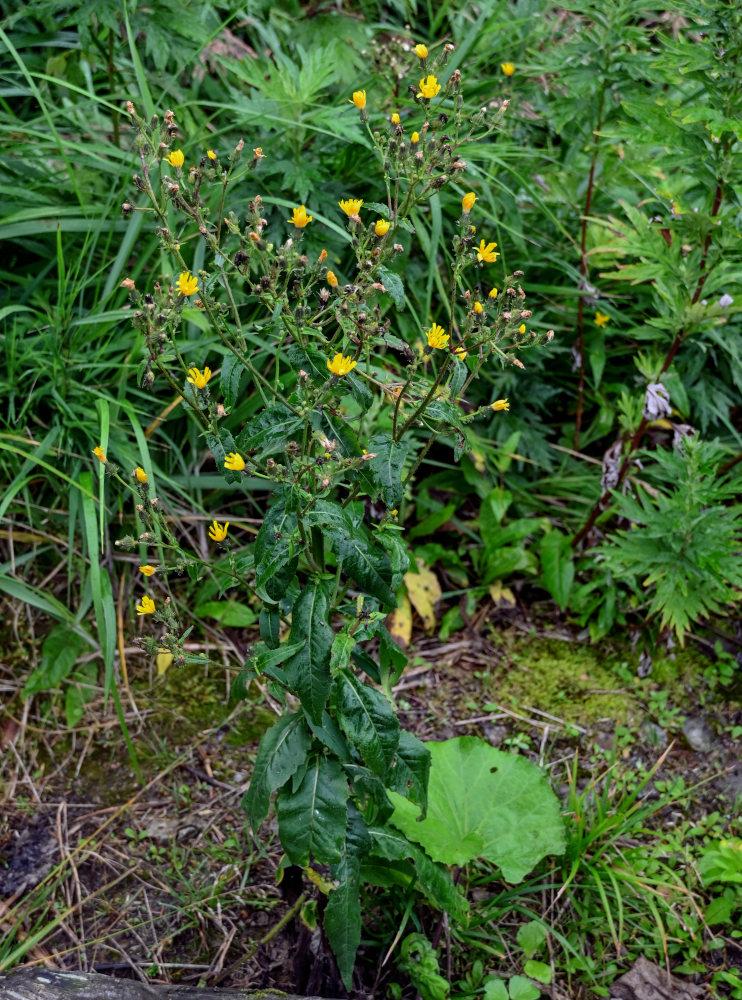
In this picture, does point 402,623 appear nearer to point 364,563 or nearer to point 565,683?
point 565,683

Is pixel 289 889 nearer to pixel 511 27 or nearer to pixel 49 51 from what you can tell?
pixel 49 51

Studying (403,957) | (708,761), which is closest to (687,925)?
(708,761)

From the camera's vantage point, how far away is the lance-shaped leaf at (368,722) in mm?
1431

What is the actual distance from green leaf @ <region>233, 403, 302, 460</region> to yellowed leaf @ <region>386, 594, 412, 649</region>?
3.92ft

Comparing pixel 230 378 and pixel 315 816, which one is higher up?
pixel 230 378

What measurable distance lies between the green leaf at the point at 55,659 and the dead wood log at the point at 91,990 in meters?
0.77

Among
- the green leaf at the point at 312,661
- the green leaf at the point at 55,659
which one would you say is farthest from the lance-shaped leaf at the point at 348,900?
the green leaf at the point at 55,659

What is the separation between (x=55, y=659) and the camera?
2258 mm

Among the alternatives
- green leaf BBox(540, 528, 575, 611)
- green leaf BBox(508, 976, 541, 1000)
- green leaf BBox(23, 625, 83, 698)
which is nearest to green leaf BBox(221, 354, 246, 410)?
green leaf BBox(23, 625, 83, 698)

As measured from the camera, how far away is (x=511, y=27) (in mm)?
3078

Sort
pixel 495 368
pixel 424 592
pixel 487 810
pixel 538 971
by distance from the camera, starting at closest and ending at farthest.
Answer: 1. pixel 538 971
2. pixel 487 810
3. pixel 424 592
4. pixel 495 368

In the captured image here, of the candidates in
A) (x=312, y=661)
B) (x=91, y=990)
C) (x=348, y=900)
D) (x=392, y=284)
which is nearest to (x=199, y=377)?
(x=392, y=284)

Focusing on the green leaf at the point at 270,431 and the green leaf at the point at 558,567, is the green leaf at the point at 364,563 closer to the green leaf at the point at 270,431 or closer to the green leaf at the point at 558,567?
the green leaf at the point at 270,431

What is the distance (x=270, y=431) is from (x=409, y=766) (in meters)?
0.66
